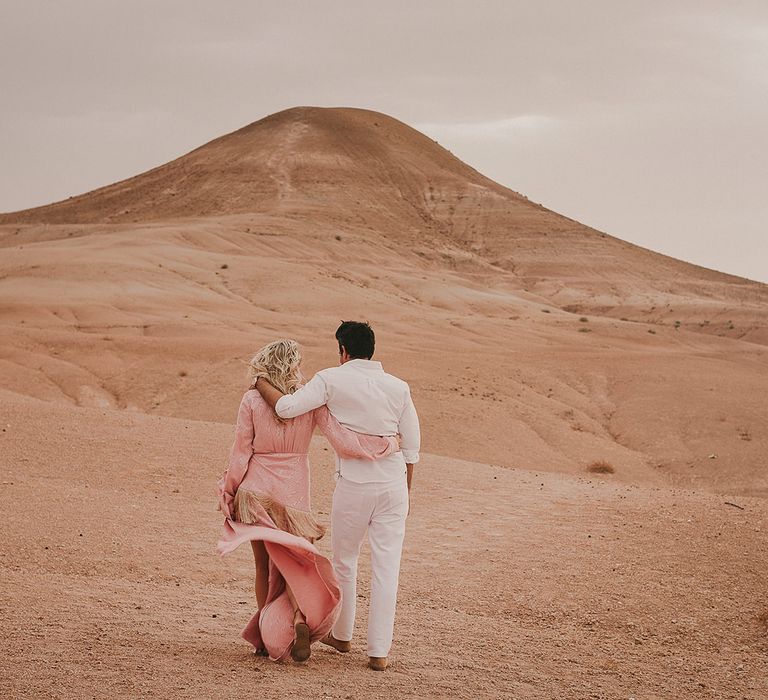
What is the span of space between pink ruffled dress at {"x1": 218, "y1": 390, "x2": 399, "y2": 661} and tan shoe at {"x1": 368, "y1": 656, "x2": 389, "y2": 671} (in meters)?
0.34

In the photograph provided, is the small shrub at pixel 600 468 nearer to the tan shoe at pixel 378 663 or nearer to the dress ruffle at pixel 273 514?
the tan shoe at pixel 378 663

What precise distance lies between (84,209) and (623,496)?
91171 mm

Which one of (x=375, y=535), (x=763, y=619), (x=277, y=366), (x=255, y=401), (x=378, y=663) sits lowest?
(x=763, y=619)

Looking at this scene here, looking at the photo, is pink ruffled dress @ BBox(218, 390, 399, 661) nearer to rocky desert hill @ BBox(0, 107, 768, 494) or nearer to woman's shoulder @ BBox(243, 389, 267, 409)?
woman's shoulder @ BBox(243, 389, 267, 409)

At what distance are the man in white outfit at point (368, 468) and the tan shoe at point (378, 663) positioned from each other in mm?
29

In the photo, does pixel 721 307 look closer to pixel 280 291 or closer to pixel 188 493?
pixel 280 291

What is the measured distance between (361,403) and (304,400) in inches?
13.9

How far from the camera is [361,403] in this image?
20.3 ft

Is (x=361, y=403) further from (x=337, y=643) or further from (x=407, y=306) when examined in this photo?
(x=407, y=306)

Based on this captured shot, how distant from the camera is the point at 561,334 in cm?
4453

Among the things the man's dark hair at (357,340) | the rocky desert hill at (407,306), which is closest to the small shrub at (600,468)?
the rocky desert hill at (407,306)

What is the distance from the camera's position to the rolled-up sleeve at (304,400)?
6023 mm

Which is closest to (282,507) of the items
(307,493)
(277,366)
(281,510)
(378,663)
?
(281,510)

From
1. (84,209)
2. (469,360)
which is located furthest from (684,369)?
(84,209)
